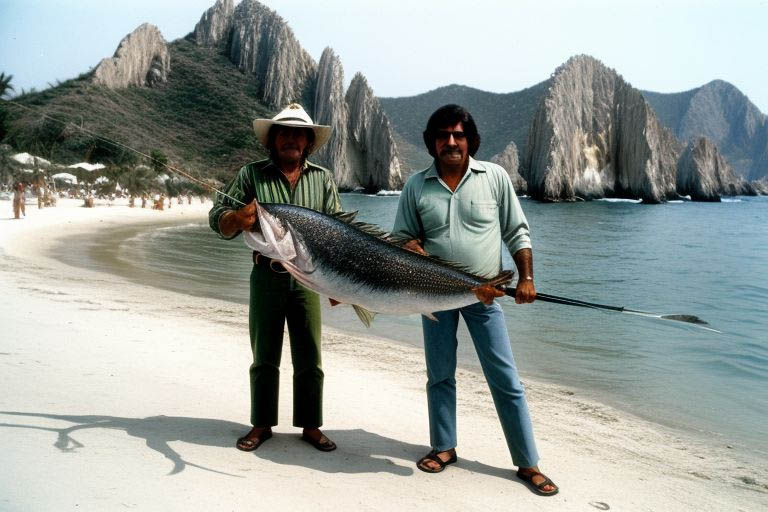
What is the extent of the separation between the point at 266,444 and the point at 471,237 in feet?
6.47


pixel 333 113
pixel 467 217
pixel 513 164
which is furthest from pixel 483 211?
pixel 333 113

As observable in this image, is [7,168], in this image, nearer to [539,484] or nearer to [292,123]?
[292,123]

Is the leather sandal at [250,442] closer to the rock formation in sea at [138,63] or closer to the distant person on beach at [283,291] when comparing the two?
→ the distant person on beach at [283,291]

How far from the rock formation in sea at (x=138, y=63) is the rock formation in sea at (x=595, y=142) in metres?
62.9

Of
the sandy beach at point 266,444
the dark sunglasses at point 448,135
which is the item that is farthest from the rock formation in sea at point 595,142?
the dark sunglasses at point 448,135

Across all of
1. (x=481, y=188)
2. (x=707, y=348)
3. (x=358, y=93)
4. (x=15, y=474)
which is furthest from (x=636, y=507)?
(x=358, y=93)

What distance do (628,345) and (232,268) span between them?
11.2 metres

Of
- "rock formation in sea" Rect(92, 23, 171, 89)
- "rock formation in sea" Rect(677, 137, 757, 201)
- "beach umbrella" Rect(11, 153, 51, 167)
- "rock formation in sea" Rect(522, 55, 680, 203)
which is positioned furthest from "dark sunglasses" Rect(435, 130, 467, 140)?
"rock formation in sea" Rect(677, 137, 757, 201)

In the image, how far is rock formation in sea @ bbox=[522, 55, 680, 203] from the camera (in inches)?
3713

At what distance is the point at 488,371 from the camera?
3682mm

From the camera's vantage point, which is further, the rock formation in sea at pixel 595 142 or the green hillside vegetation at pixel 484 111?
the green hillside vegetation at pixel 484 111

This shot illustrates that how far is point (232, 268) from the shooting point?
1722 cm

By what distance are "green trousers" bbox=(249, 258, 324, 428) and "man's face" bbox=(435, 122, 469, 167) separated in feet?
4.01

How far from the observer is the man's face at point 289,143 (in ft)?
12.5
